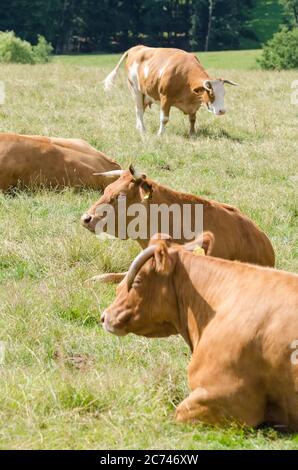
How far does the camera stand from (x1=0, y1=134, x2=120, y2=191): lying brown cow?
11242mm

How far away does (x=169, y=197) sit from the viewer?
7980mm

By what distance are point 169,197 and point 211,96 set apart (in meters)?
8.86

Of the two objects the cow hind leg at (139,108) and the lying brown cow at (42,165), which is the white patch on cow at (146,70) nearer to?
the cow hind leg at (139,108)

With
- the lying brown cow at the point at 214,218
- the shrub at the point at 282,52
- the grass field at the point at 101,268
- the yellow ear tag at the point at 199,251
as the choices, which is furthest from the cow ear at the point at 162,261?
the shrub at the point at 282,52

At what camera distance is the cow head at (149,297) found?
18.8 ft

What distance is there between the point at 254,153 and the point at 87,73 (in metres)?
10.2

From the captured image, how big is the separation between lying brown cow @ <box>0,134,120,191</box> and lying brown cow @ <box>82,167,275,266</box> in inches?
127

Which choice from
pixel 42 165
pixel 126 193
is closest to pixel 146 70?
pixel 42 165

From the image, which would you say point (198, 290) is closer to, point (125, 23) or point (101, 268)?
point (101, 268)

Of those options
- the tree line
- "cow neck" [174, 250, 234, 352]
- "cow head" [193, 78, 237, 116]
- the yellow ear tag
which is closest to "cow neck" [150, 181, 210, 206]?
the yellow ear tag

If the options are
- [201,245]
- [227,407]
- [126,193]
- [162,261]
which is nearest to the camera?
[227,407]

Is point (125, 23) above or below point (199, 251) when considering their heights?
below

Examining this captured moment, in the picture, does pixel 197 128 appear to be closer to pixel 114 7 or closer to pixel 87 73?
pixel 87 73

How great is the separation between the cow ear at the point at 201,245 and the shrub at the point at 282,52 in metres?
33.8
